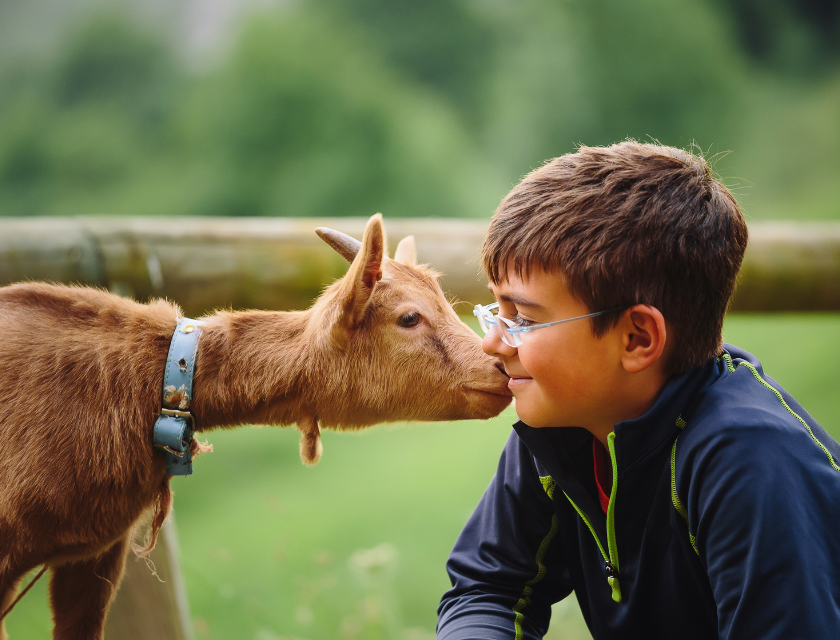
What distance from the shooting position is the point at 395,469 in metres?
4.57

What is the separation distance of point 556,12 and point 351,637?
18.7 ft

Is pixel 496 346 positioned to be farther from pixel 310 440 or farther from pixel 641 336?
pixel 310 440

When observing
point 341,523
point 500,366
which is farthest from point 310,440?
point 341,523

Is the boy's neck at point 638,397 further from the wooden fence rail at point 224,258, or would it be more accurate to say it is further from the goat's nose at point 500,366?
the wooden fence rail at point 224,258

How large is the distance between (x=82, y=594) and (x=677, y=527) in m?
1.40

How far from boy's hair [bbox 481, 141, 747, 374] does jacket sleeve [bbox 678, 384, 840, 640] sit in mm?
256

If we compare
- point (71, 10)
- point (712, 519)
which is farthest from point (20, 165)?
point (712, 519)

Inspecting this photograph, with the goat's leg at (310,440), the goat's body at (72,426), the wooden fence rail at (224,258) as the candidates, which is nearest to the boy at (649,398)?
the goat's leg at (310,440)

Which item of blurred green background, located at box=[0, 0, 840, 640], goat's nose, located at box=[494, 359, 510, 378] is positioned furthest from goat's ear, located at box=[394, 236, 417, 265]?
blurred green background, located at box=[0, 0, 840, 640]

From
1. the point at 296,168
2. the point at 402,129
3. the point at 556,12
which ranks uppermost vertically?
the point at 556,12

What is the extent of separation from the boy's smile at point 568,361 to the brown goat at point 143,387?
0.62 feet

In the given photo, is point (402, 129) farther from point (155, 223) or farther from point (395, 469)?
point (155, 223)

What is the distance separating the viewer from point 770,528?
1.16 m

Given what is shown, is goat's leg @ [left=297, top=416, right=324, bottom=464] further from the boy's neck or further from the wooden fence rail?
the wooden fence rail
